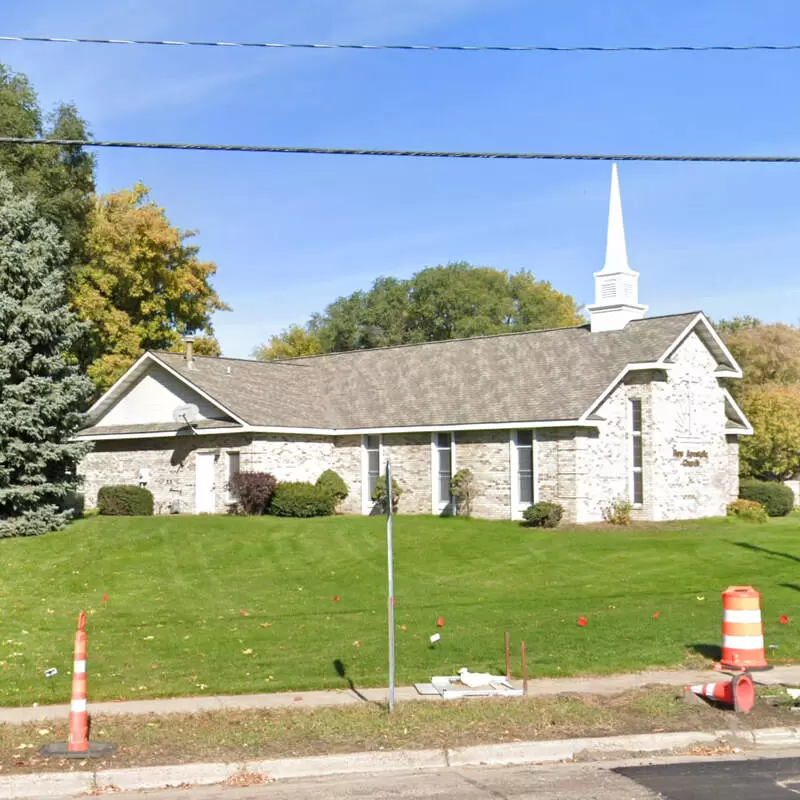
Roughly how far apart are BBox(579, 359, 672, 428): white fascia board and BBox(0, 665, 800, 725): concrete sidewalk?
18516 millimetres

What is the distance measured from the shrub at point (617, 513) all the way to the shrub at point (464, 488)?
13.8 feet

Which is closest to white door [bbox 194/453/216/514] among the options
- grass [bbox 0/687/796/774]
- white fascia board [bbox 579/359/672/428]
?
white fascia board [bbox 579/359/672/428]

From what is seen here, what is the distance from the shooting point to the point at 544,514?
1266 inches

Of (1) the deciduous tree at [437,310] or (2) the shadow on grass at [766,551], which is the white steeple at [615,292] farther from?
(1) the deciduous tree at [437,310]

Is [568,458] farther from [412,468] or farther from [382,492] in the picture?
[382,492]

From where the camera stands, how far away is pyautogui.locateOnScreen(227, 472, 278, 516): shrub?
1369 inches

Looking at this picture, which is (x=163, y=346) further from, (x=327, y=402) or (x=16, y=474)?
(x=16, y=474)

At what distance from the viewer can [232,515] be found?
3566cm

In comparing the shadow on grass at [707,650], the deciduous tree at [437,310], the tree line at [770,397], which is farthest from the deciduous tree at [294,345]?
the shadow on grass at [707,650]

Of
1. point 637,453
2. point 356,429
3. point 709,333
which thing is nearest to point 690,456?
point 637,453

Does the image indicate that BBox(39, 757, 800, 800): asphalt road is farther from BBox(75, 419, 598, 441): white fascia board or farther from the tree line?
the tree line

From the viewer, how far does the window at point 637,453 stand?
34.3 m

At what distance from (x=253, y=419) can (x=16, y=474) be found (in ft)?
23.7

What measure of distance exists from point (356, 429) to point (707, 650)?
913 inches
